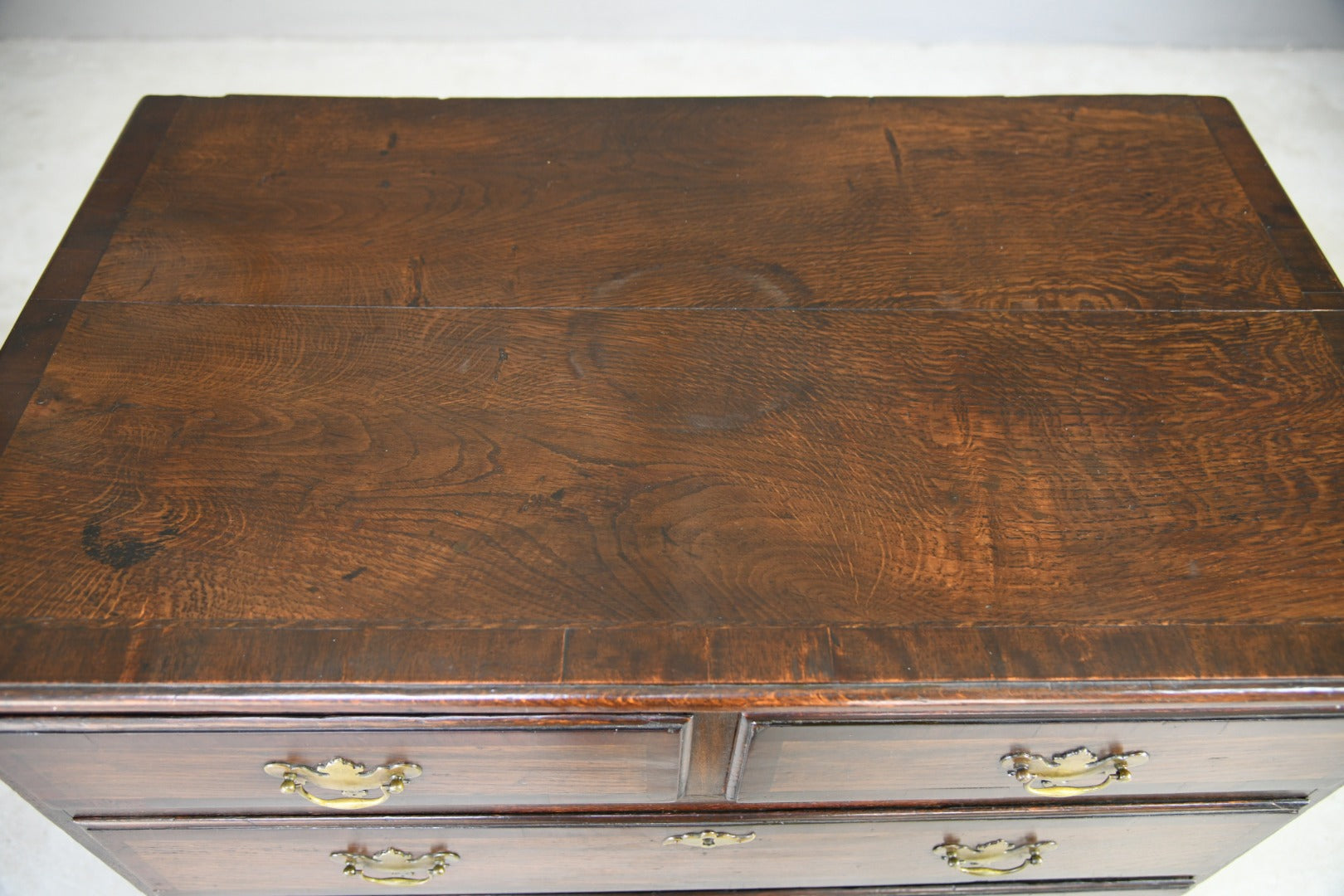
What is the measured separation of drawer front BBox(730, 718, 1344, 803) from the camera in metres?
0.93

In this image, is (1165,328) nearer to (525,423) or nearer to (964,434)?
(964,434)

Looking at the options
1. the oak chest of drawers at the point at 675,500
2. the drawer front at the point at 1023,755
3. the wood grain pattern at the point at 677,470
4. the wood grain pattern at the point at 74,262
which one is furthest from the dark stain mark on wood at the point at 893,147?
the wood grain pattern at the point at 74,262

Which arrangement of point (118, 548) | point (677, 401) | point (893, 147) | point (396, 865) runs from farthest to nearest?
point (893, 147) → point (396, 865) → point (677, 401) → point (118, 548)

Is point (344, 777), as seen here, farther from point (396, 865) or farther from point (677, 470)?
point (677, 470)

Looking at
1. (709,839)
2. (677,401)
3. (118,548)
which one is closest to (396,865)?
(709,839)

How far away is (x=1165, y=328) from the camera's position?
1097 mm

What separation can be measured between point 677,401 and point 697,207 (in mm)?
285

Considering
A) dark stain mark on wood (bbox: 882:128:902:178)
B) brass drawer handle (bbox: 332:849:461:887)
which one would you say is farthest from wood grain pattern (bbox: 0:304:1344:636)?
brass drawer handle (bbox: 332:849:461:887)

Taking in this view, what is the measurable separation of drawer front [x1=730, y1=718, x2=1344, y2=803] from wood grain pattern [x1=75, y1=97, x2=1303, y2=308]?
0.43m

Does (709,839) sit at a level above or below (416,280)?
below

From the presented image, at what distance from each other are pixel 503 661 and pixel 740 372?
38 centimetres

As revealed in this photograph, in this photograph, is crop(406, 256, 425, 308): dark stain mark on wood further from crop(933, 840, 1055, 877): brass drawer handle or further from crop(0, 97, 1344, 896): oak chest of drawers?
crop(933, 840, 1055, 877): brass drawer handle

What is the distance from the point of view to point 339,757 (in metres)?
0.95

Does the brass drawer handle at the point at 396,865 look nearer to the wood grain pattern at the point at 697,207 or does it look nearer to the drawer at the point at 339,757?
the drawer at the point at 339,757
